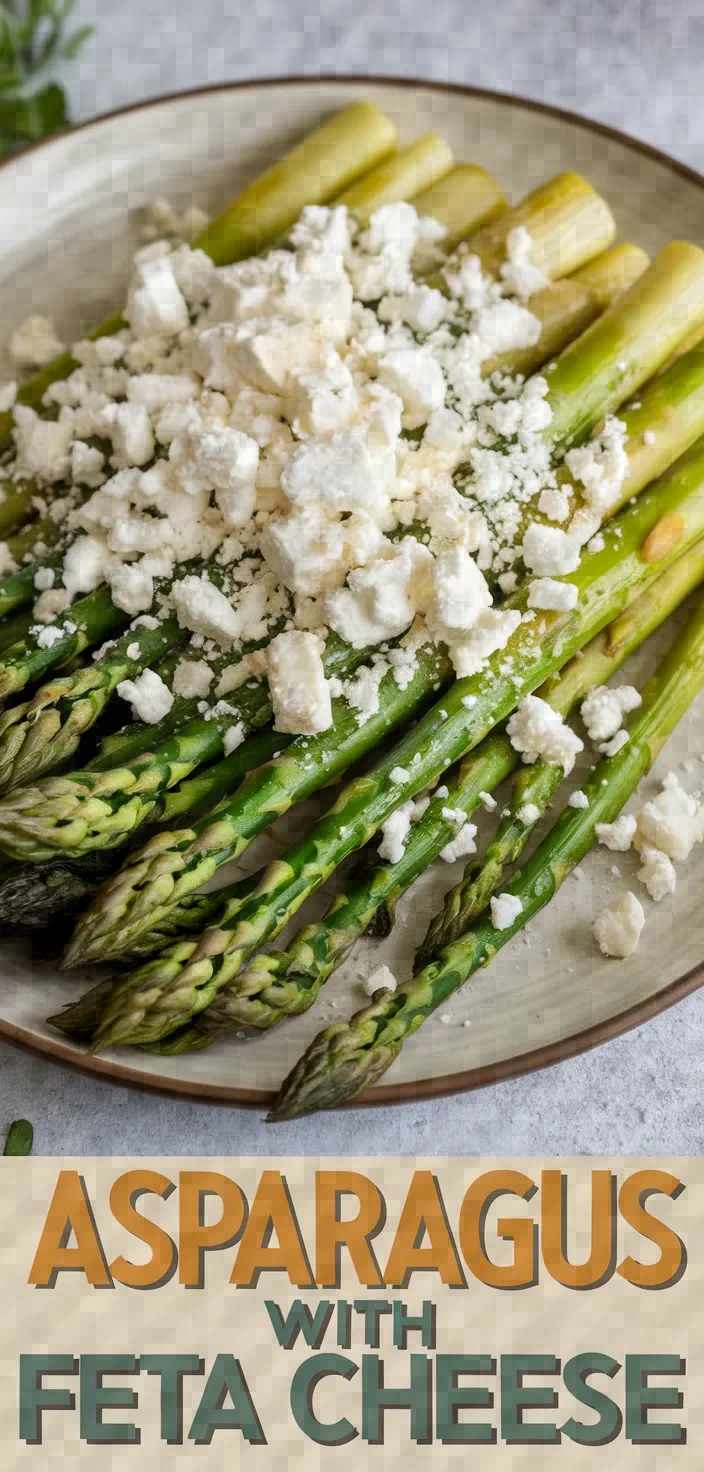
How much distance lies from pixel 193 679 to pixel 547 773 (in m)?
0.69

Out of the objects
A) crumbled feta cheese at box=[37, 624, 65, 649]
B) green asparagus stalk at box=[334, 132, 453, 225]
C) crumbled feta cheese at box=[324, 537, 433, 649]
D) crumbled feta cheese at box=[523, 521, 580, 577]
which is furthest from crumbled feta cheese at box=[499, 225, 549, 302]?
crumbled feta cheese at box=[37, 624, 65, 649]

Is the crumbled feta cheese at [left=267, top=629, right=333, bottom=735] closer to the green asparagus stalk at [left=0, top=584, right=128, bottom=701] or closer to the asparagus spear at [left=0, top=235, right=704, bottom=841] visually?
the asparagus spear at [left=0, top=235, right=704, bottom=841]

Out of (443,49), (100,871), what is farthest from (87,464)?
(443,49)

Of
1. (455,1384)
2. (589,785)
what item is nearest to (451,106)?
(589,785)

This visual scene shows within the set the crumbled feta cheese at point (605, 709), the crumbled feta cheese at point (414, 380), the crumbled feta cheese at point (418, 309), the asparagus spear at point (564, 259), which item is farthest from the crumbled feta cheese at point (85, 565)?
the crumbled feta cheese at point (605, 709)

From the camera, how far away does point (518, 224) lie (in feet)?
8.74

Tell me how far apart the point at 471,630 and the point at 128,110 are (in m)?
1.69

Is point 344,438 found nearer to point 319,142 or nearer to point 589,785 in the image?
point 589,785

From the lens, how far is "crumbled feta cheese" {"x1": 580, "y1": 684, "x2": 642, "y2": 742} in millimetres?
2377

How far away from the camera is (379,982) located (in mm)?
2215

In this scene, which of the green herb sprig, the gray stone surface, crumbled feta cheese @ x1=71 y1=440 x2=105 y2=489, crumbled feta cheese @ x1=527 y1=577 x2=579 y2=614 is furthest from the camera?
the gray stone surface

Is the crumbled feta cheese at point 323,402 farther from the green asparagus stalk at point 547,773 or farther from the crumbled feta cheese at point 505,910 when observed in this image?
the crumbled feta cheese at point 505,910

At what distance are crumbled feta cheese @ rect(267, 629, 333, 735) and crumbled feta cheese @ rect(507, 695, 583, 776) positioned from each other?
37cm

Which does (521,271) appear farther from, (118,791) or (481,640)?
(118,791)
